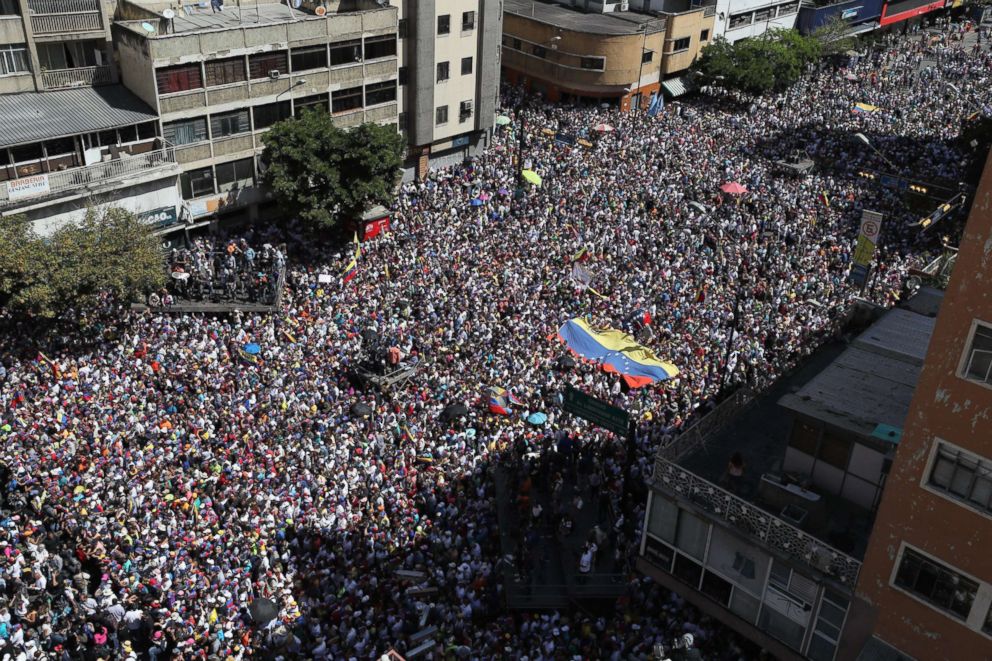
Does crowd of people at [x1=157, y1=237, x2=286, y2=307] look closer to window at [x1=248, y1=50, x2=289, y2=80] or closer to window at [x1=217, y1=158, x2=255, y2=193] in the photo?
window at [x1=217, y1=158, x2=255, y2=193]

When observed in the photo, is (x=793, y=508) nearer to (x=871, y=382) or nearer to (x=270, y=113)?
(x=871, y=382)

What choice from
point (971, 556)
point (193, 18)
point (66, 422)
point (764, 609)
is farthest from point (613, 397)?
point (193, 18)

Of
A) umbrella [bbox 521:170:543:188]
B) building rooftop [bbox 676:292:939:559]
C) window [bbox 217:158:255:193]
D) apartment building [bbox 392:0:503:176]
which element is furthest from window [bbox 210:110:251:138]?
building rooftop [bbox 676:292:939:559]

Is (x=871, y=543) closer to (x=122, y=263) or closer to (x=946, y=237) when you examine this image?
(x=122, y=263)

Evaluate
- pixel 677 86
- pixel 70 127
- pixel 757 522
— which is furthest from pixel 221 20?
pixel 677 86

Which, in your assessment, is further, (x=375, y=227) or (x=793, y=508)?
(x=375, y=227)

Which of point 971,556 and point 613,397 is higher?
point 971,556
